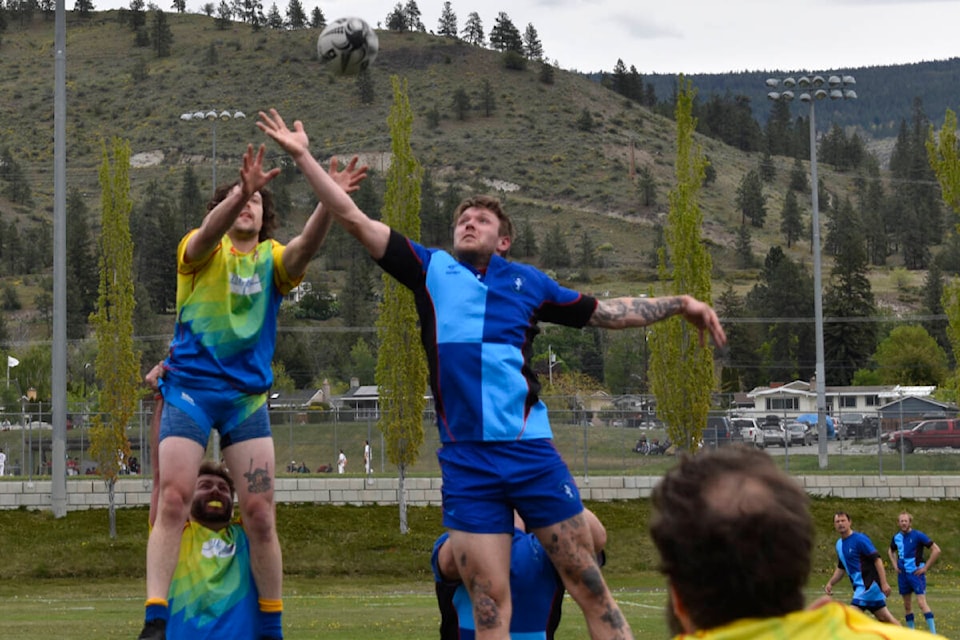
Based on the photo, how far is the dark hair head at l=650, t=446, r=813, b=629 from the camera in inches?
103

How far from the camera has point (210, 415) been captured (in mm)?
6699

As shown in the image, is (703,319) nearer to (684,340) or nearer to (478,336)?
(478,336)

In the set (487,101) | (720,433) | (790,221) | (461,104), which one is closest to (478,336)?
(720,433)

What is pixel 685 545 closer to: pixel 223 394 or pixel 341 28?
pixel 223 394

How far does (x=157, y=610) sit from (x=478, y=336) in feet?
6.35

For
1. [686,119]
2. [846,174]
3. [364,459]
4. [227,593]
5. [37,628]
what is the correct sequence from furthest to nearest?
1. [846,174]
2. [364,459]
3. [686,119]
4. [37,628]
5. [227,593]

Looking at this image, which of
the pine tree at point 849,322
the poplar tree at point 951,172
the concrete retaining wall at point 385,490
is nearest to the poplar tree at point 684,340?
the concrete retaining wall at point 385,490

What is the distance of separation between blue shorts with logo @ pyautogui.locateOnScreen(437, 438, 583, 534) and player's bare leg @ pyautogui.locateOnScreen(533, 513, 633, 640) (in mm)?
53

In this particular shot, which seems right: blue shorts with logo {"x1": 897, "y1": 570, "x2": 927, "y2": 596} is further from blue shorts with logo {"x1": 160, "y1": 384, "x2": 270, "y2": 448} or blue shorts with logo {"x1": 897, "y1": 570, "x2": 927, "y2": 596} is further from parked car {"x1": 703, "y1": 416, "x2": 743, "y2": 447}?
parked car {"x1": 703, "y1": 416, "x2": 743, "y2": 447}

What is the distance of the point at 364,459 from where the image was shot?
3828cm

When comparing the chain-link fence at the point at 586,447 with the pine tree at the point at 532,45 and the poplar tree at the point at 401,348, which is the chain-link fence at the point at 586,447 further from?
the pine tree at the point at 532,45

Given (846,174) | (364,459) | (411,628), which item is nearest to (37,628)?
(411,628)

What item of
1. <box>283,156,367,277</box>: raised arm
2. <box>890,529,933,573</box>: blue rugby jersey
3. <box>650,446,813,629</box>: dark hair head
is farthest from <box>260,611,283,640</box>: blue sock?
<box>890,529,933,573</box>: blue rugby jersey

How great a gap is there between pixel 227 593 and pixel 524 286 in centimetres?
209
